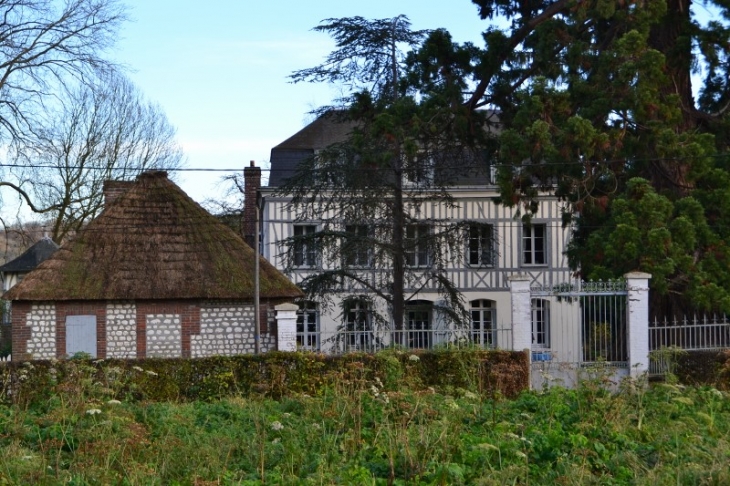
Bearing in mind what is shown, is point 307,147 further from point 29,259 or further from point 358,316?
point 29,259

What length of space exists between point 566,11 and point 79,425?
13669mm

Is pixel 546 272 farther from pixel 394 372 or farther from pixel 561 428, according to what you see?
pixel 561 428

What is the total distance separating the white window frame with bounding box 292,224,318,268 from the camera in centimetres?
2322

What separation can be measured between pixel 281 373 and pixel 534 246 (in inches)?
702

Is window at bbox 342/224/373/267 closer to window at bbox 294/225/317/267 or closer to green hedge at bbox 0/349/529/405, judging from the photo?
window at bbox 294/225/317/267

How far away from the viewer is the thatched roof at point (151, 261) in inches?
808

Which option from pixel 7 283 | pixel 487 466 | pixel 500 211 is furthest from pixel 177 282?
pixel 7 283

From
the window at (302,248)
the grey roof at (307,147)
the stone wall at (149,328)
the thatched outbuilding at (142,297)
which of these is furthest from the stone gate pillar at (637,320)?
the grey roof at (307,147)

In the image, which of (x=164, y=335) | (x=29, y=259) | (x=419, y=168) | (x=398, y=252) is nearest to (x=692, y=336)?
(x=398, y=252)

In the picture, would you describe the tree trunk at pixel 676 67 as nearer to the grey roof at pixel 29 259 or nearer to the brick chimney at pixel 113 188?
the brick chimney at pixel 113 188

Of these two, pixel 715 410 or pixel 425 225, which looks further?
pixel 425 225

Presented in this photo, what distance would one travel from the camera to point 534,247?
96.1ft

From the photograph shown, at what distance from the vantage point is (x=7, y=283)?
39156mm

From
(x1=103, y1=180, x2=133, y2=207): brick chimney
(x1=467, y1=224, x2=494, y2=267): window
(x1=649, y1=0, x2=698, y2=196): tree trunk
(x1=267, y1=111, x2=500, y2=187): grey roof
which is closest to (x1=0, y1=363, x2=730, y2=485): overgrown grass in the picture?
(x1=649, y1=0, x2=698, y2=196): tree trunk
